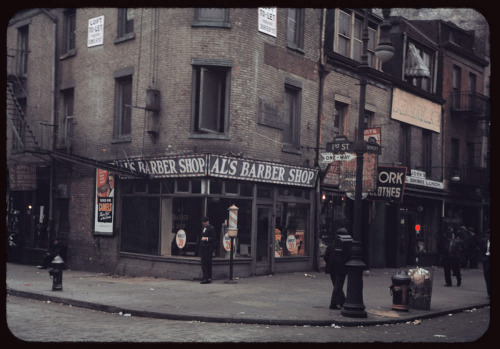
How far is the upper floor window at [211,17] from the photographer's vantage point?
1788 centimetres

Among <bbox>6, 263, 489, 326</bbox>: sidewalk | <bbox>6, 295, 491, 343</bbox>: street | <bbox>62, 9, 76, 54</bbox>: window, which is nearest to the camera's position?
<bbox>6, 295, 491, 343</bbox>: street

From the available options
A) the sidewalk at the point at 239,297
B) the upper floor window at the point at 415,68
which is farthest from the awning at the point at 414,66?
the sidewalk at the point at 239,297

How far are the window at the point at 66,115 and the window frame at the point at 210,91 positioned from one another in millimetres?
6400

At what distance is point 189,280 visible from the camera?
1736 cm

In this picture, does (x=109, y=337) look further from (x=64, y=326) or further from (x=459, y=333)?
(x=459, y=333)

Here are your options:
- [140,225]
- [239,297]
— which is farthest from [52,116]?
[239,297]

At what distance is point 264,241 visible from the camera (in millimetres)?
19094

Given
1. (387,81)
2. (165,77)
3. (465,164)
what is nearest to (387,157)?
(387,81)

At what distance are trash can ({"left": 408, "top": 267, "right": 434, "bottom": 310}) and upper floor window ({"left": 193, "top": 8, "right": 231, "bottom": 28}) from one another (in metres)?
9.33

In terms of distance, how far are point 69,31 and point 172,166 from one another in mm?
8279

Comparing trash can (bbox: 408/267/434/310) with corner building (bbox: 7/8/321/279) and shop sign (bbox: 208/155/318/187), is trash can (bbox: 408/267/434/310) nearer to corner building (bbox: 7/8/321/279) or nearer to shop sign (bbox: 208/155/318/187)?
corner building (bbox: 7/8/321/279)

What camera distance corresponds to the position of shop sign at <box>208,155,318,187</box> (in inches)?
678

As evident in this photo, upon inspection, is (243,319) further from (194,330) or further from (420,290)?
(420,290)

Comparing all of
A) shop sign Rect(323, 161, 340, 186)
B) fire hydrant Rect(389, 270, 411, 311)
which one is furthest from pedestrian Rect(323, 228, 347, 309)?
shop sign Rect(323, 161, 340, 186)
